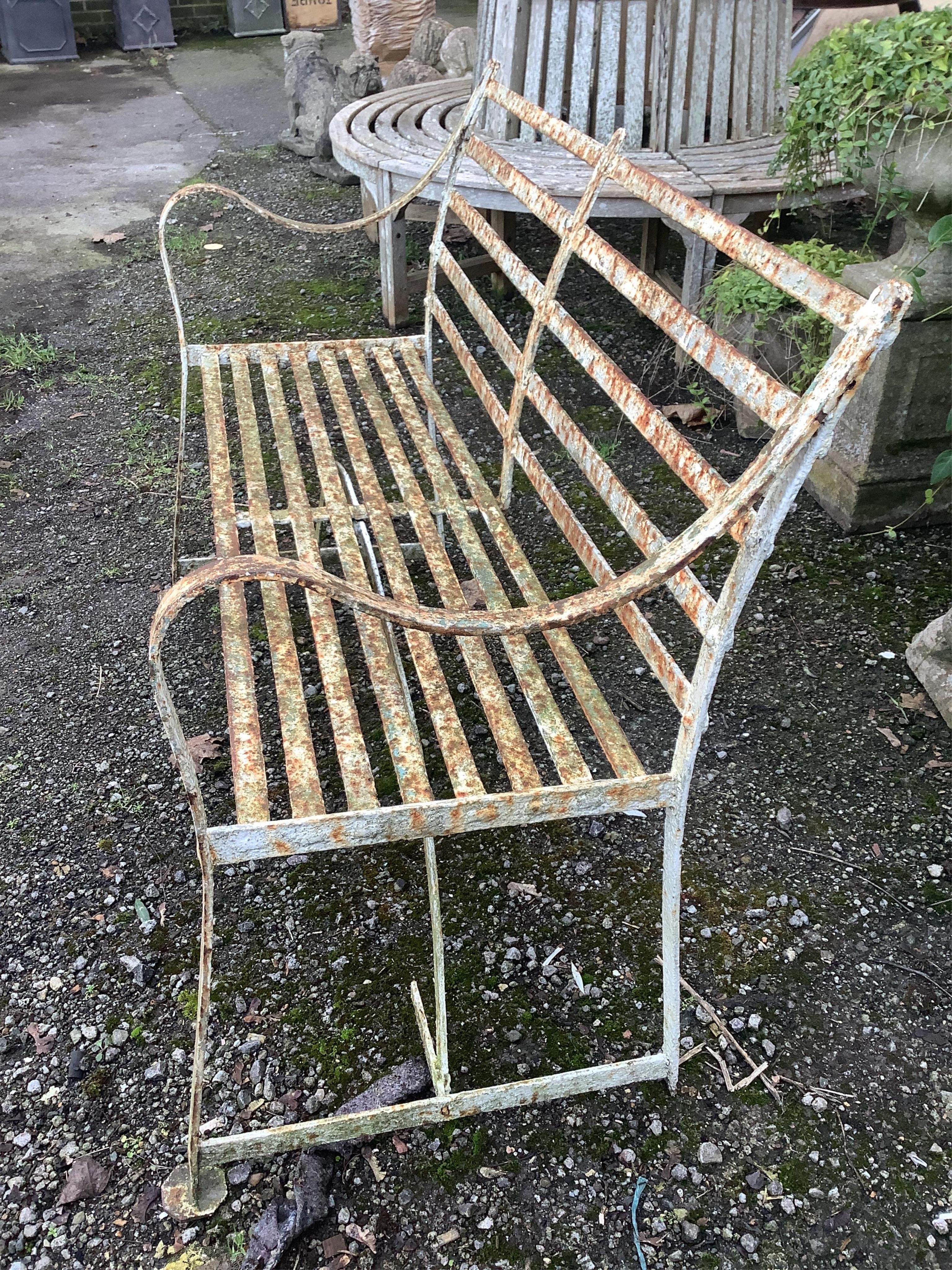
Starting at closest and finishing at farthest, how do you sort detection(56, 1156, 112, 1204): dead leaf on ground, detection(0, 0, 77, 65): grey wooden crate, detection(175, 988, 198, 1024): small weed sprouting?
1. detection(56, 1156, 112, 1204): dead leaf on ground
2. detection(175, 988, 198, 1024): small weed sprouting
3. detection(0, 0, 77, 65): grey wooden crate

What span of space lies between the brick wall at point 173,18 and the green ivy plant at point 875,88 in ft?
27.9

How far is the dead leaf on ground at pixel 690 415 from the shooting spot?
13.0 ft

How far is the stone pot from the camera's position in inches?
107

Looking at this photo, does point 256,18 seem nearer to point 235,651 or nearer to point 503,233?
point 503,233

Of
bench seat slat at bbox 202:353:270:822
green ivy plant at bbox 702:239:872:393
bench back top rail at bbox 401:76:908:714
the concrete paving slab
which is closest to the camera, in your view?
bench back top rail at bbox 401:76:908:714

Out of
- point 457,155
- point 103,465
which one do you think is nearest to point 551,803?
point 457,155

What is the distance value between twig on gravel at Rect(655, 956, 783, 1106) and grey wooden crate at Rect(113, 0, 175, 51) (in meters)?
9.90

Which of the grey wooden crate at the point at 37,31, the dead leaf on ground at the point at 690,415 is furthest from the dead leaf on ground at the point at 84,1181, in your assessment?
the grey wooden crate at the point at 37,31

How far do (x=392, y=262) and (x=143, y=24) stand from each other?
6706mm

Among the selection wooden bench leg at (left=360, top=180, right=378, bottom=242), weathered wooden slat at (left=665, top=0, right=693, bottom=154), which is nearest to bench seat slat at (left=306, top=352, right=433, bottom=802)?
wooden bench leg at (left=360, top=180, right=378, bottom=242)

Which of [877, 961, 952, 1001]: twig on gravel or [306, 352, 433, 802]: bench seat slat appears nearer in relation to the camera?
[306, 352, 433, 802]: bench seat slat

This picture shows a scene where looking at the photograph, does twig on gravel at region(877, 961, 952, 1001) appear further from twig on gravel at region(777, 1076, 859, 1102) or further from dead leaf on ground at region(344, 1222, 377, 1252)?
dead leaf on ground at region(344, 1222, 377, 1252)

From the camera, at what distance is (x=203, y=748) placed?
265 cm

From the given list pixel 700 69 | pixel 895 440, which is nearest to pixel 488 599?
pixel 895 440
